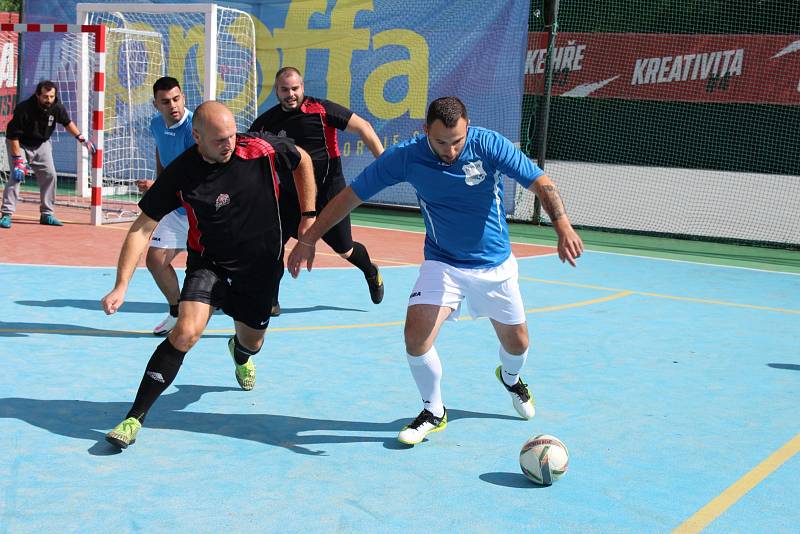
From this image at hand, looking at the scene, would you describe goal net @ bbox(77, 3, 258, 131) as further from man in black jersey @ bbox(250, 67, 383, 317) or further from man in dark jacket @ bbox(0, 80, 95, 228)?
man in black jersey @ bbox(250, 67, 383, 317)

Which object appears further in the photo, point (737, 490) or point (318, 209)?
point (318, 209)

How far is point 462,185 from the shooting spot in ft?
18.8

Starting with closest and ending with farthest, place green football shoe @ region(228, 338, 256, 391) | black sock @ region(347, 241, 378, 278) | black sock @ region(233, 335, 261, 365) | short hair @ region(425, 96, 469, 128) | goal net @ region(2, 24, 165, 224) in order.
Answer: short hair @ region(425, 96, 469, 128), black sock @ region(233, 335, 261, 365), green football shoe @ region(228, 338, 256, 391), black sock @ region(347, 241, 378, 278), goal net @ region(2, 24, 165, 224)

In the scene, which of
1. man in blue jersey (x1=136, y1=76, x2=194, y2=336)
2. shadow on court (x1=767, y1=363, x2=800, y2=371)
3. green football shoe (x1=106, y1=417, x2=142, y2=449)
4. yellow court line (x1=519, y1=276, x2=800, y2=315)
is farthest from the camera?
yellow court line (x1=519, y1=276, x2=800, y2=315)

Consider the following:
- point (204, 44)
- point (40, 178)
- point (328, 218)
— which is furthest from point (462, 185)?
point (204, 44)

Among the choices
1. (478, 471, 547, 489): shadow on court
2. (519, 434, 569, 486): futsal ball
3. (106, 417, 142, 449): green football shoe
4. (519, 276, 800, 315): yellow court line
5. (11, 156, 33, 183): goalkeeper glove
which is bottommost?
(519, 276, 800, 315): yellow court line

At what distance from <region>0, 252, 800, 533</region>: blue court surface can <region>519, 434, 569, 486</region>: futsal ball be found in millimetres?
71

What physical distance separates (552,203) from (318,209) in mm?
4597

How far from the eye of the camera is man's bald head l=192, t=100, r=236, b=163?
5.54 m

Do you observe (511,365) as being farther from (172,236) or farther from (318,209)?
(318,209)

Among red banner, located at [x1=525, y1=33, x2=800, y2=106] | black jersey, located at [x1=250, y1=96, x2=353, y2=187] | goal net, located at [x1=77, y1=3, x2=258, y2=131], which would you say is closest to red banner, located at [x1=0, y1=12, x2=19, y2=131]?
goal net, located at [x1=77, y1=3, x2=258, y2=131]

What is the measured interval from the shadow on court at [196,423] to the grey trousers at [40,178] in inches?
349

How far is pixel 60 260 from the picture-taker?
1193 cm

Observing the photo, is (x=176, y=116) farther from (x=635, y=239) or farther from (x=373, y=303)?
(x=635, y=239)
